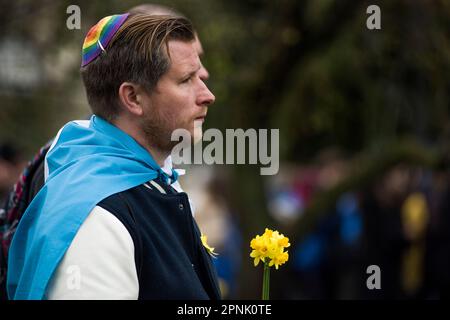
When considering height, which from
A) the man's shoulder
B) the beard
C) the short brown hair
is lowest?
the man's shoulder

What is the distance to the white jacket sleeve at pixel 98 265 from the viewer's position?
2.21 metres

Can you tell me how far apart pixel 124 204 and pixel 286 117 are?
5.07 m

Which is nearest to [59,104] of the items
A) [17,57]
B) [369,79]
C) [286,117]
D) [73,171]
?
[17,57]

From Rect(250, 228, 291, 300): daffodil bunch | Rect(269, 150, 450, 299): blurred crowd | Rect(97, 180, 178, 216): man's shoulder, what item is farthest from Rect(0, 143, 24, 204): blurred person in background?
Rect(250, 228, 291, 300): daffodil bunch

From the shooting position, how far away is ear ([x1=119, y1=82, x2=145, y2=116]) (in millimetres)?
2582

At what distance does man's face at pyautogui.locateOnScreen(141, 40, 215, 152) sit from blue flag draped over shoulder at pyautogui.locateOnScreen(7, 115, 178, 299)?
2.9 inches

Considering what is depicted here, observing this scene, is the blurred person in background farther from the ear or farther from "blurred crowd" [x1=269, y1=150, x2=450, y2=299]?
the ear

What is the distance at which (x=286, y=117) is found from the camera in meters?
7.34

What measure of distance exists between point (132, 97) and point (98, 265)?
1.94 ft

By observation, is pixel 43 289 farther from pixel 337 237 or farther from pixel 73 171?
pixel 337 237

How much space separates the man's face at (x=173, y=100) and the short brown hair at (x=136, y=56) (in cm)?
2

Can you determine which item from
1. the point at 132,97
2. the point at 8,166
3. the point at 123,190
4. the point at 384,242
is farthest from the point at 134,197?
the point at 384,242

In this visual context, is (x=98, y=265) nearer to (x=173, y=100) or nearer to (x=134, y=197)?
(x=134, y=197)

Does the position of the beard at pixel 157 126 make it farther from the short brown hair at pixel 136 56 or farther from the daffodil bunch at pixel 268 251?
the daffodil bunch at pixel 268 251
